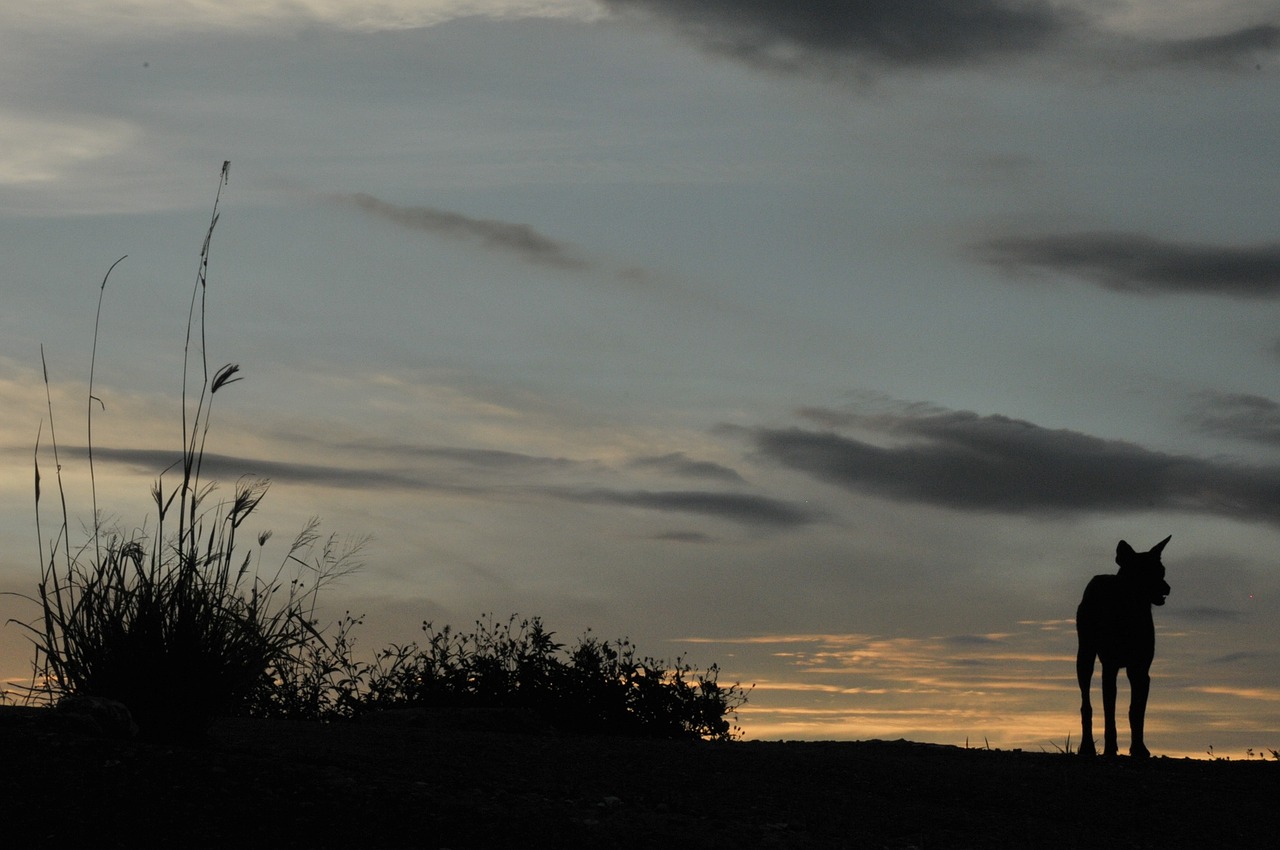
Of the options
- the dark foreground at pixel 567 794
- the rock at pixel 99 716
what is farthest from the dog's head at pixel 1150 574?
the rock at pixel 99 716

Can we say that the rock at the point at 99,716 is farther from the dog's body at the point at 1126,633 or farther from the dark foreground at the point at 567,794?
the dog's body at the point at 1126,633

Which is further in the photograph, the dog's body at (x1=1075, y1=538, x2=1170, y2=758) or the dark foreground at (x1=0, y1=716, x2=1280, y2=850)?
the dog's body at (x1=1075, y1=538, x2=1170, y2=758)

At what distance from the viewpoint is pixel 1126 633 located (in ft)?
49.1

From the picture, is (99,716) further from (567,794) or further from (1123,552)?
(1123,552)

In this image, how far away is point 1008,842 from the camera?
368 inches

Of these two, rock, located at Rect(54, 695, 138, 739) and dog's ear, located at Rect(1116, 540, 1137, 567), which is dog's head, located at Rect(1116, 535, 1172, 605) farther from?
rock, located at Rect(54, 695, 138, 739)

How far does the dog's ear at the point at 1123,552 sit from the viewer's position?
15179 mm

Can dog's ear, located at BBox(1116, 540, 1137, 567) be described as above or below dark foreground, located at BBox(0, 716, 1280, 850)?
above

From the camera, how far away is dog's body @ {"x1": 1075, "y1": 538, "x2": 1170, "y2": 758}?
1490 centimetres

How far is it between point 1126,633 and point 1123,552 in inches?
36.2

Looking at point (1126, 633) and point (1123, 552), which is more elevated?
point (1123, 552)

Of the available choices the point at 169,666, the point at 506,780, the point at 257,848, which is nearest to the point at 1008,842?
the point at 506,780

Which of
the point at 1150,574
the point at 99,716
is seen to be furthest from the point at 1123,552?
the point at 99,716

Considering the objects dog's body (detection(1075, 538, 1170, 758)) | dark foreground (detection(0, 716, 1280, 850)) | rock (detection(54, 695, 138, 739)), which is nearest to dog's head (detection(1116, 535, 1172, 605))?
dog's body (detection(1075, 538, 1170, 758))
